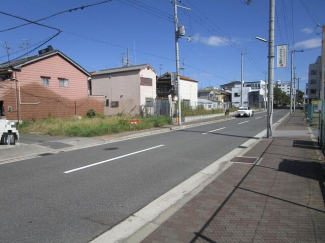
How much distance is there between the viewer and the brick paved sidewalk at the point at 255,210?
3.50m

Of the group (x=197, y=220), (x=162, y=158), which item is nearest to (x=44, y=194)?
(x=197, y=220)

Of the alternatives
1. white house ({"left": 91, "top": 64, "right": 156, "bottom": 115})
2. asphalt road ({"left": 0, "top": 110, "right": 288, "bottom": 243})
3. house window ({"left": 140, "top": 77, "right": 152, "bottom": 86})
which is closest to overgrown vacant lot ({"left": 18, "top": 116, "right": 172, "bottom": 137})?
asphalt road ({"left": 0, "top": 110, "right": 288, "bottom": 243})

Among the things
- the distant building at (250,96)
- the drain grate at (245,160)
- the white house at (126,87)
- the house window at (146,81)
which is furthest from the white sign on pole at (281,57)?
the distant building at (250,96)

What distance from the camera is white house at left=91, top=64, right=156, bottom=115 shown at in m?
32.6

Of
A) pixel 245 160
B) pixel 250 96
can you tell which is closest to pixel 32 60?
pixel 245 160

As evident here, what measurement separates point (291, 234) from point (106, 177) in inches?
177

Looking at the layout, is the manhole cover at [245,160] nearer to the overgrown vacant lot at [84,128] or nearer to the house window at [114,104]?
the overgrown vacant lot at [84,128]

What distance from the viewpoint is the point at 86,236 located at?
11.8 feet

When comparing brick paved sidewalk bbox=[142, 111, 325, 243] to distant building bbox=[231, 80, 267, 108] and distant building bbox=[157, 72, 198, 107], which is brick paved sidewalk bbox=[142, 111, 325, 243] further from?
distant building bbox=[231, 80, 267, 108]

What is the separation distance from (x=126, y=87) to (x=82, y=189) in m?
28.6

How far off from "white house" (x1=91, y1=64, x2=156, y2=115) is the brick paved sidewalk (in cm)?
2490

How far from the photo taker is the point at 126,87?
33.4 meters

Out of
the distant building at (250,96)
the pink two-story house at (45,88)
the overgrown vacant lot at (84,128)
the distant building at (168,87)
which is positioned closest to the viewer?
the overgrown vacant lot at (84,128)

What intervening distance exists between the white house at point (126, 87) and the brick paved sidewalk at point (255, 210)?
980 inches
